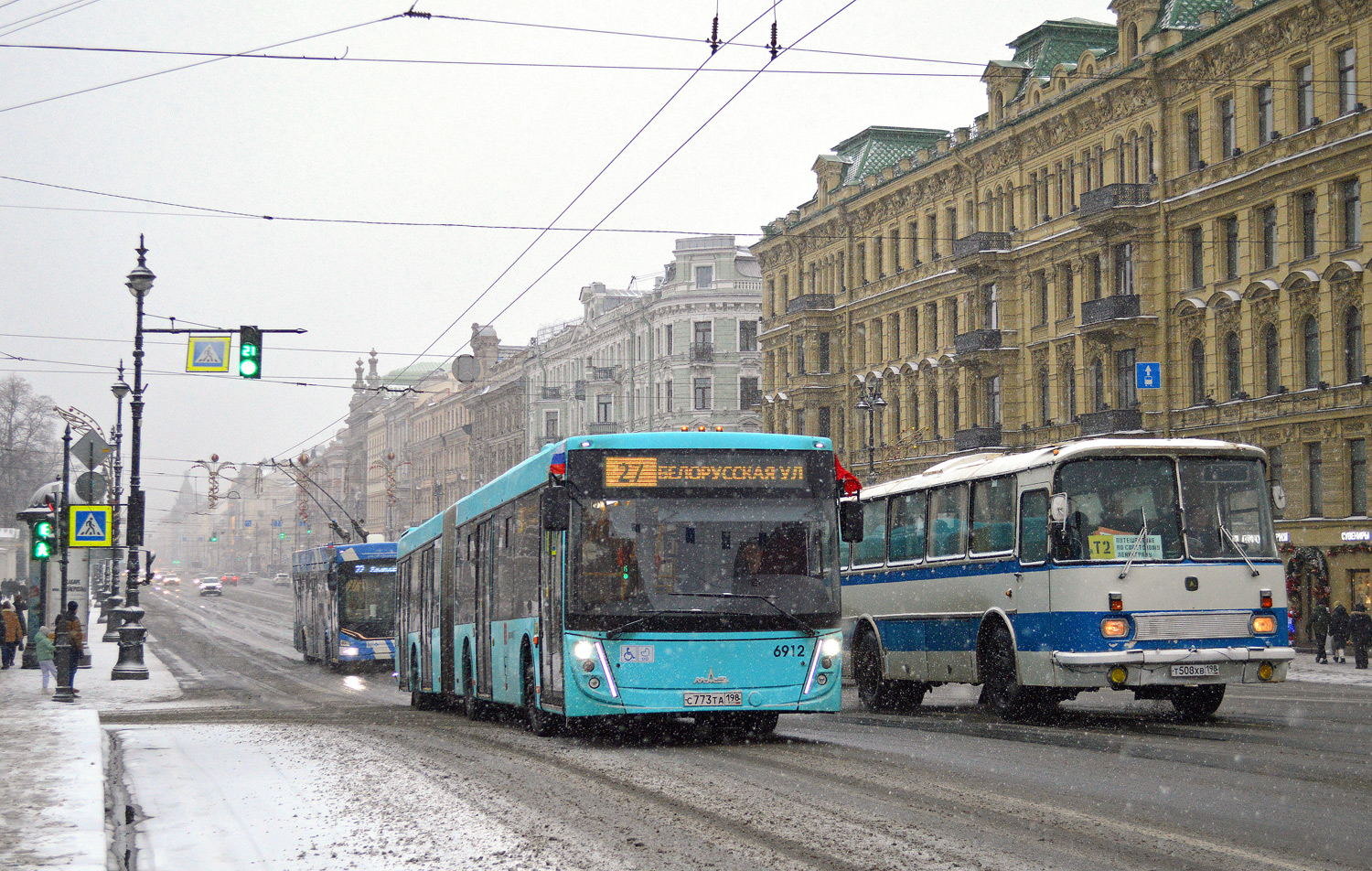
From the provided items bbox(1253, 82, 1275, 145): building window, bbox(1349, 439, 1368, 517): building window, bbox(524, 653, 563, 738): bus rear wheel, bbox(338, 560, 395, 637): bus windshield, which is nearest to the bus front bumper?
bbox(524, 653, 563, 738): bus rear wheel

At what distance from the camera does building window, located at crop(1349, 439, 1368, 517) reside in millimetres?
38656

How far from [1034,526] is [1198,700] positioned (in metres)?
2.37

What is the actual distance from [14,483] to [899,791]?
113583 mm

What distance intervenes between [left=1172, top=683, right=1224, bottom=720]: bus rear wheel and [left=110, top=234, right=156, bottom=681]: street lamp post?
21282 millimetres

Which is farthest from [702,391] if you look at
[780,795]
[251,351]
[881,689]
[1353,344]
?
[780,795]

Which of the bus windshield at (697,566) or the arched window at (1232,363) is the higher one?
the arched window at (1232,363)

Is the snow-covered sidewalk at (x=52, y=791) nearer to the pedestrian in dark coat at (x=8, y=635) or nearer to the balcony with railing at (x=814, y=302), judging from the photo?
the pedestrian in dark coat at (x=8, y=635)

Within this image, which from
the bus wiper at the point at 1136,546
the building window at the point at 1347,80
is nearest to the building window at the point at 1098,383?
the building window at the point at 1347,80

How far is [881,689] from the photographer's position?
21.4 metres

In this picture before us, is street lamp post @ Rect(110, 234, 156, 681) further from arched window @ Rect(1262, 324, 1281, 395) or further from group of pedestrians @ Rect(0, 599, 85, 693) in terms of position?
arched window @ Rect(1262, 324, 1281, 395)

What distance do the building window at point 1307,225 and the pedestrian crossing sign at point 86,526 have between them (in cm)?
2730

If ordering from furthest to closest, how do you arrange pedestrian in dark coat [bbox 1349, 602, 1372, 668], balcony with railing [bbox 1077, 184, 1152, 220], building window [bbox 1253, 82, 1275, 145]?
balcony with railing [bbox 1077, 184, 1152, 220], building window [bbox 1253, 82, 1275, 145], pedestrian in dark coat [bbox 1349, 602, 1372, 668]

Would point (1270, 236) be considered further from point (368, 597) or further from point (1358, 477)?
point (368, 597)

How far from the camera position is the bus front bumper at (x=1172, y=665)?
15.8 m
